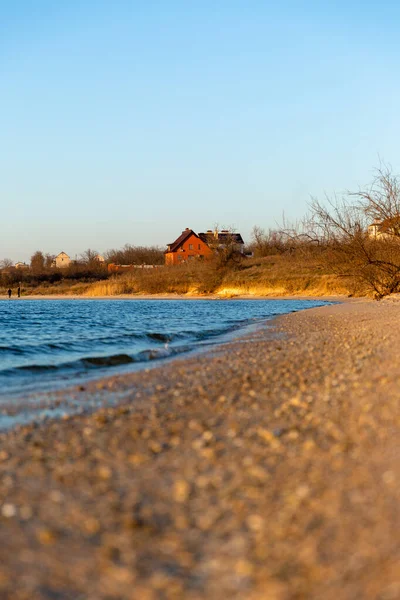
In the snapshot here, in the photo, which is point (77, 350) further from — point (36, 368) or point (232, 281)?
point (232, 281)

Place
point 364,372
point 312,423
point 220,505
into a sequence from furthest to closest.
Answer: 1. point 364,372
2. point 312,423
3. point 220,505

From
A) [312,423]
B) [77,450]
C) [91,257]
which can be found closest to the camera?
[77,450]

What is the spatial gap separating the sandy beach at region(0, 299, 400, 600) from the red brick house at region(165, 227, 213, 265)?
4416 inches

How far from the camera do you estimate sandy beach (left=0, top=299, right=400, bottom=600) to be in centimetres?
365

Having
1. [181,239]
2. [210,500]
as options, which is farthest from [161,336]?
[181,239]

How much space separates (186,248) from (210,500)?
386 ft

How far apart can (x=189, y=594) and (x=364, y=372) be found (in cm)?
810

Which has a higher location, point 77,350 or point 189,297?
point 189,297

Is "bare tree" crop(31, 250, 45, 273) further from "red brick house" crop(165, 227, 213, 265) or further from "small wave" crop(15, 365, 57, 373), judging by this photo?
"small wave" crop(15, 365, 57, 373)

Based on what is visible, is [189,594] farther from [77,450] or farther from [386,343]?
[386,343]

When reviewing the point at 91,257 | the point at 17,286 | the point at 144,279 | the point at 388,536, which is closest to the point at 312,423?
the point at 388,536

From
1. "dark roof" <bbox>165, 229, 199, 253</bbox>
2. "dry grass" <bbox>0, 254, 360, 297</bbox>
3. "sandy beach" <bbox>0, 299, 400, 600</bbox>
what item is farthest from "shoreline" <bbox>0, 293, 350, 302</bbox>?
"sandy beach" <bbox>0, 299, 400, 600</bbox>

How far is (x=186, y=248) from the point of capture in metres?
122

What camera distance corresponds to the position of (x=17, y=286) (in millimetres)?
105750
